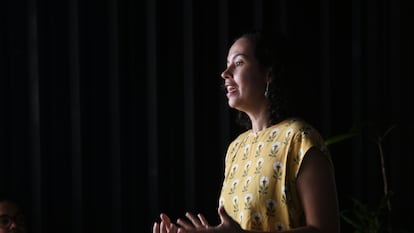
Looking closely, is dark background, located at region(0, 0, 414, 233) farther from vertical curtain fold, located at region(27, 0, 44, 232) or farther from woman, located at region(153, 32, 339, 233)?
woman, located at region(153, 32, 339, 233)

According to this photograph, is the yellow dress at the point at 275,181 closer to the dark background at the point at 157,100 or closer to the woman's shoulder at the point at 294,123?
the woman's shoulder at the point at 294,123

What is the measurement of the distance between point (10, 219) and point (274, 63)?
4.33 feet

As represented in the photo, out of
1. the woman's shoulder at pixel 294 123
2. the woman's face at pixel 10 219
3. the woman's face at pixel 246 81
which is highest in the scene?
the woman's face at pixel 246 81

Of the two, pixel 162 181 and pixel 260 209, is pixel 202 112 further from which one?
pixel 260 209

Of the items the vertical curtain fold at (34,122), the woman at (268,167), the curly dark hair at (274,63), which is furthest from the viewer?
the vertical curtain fold at (34,122)

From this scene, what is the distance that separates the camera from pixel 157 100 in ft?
7.77

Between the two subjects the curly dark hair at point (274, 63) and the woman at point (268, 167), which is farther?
the curly dark hair at point (274, 63)

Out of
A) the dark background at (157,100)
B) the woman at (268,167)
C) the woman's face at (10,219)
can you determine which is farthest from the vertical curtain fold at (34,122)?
the woman at (268,167)

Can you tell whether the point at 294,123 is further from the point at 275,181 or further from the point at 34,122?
the point at 34,122

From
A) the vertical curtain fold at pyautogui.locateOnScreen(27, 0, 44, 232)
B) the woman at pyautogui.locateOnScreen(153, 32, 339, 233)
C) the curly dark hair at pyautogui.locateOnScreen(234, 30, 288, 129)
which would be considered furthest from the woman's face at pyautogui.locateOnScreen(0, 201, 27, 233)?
the curly dark hair at pyautogui.locateOnScreen(234, 30, 288, 129)

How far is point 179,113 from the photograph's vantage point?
2395 millimetres

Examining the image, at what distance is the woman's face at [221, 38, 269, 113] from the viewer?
1.54m

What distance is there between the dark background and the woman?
77 centimetres

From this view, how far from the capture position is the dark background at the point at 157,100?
2.33 meters
